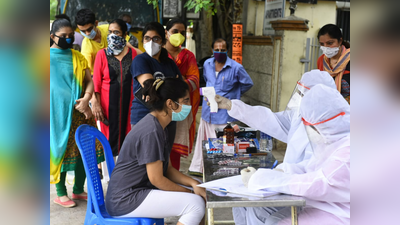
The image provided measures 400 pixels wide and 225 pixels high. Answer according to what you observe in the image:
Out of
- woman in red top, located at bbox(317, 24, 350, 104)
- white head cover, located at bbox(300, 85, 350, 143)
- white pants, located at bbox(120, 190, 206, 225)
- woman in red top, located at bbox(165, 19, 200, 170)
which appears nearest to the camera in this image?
white head cover, located at bbox(300, 85, 350, 143)

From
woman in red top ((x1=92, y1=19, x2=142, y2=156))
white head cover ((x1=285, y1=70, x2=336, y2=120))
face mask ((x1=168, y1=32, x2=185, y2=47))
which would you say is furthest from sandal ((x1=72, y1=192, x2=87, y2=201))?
white head cover ((x1=285, y1=70, x2=336, y2=120))

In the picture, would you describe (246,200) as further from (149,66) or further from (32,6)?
(149,66)

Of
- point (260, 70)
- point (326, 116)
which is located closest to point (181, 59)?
point (326, 116)

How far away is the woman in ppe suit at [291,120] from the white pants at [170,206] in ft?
1.95

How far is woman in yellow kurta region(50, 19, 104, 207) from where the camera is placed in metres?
3.29

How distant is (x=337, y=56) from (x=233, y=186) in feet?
6.13

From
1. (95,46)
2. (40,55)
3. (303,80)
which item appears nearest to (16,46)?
(40,55)

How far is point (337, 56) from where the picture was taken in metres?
3.35

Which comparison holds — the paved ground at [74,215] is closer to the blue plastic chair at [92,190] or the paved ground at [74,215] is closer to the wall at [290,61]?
the blue plastic chair at [92,190]

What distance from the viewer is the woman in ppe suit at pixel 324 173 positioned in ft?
5.97

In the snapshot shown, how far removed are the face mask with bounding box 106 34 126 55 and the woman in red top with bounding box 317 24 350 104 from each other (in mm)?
1871

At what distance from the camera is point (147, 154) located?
7.45 ft

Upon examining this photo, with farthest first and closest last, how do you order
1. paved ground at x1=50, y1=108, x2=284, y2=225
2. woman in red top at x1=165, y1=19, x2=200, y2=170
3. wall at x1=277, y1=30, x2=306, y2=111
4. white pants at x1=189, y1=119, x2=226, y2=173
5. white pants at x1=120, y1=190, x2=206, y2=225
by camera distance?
wall at x1=277, y1=30, x2=306, y2=111 < white pants at x1=189, y1=119, x2=226, y2=173 < woman in red top at x1=165, y1=19, x2=200, y2=170 < paved ground at x1=50, y1=108, x2=284, y2=225 < white pants at x1=120, y1=190, x2=206, y2=225

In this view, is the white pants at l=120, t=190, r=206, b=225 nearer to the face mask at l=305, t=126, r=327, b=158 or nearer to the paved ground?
the face mask at l=305, t=126, r=327, b=158
